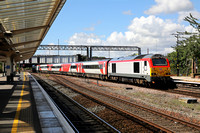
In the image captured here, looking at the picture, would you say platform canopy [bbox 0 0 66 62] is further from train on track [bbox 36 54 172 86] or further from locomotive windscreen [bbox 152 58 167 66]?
locomotive windscreen [bbox 152 58 167 66]

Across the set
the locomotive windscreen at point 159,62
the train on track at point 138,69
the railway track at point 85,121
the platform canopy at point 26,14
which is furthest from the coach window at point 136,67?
the railway track at point 85,121

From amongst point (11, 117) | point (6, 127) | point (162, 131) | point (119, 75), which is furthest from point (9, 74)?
point (162, 131)

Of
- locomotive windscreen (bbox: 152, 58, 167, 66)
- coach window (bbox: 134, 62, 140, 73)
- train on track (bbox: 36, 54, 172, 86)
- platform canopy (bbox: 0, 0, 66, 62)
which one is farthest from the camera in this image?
coach window (bbox: 134, 62, 140, 73)

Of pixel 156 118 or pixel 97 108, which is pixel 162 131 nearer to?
pixel 156 118

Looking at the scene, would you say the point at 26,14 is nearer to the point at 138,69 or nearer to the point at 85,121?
the point at 85,121

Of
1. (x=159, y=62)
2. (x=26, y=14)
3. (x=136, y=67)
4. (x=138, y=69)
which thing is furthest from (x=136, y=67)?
(x=26, y=14)

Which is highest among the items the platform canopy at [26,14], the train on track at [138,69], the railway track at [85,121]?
the platform canopy at [26,14]

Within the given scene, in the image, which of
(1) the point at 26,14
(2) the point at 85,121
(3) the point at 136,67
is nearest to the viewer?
(2) the point at 85,121

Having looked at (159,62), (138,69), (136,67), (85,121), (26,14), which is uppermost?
(26,14)

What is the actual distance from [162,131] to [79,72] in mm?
36937

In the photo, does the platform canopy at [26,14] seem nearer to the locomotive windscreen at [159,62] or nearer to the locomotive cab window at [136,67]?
the locomotive cab window at [136,67]

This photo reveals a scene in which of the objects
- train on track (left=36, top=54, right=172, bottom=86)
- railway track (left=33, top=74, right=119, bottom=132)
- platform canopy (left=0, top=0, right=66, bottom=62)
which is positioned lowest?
railway track (left=33, top=74, right=119, bottom=132)

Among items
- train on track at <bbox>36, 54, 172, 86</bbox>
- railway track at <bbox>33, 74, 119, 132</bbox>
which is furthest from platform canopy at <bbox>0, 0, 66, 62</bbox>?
train on track at <bbox>36, 54, 172, 86</bbox>

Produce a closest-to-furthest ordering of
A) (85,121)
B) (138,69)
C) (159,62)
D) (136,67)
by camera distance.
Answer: (85,121) → (159,62) → (138,69) → (136,67)
